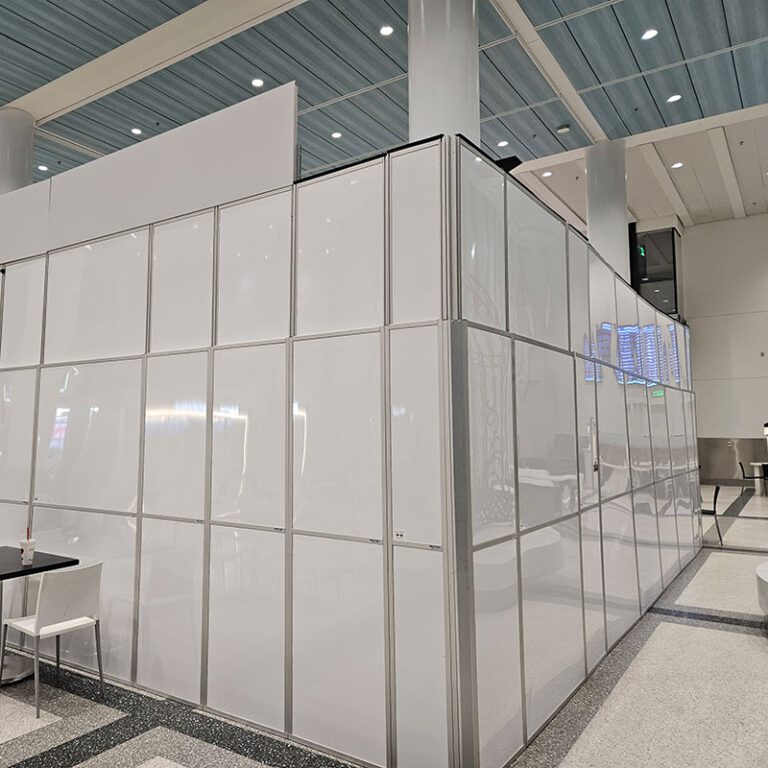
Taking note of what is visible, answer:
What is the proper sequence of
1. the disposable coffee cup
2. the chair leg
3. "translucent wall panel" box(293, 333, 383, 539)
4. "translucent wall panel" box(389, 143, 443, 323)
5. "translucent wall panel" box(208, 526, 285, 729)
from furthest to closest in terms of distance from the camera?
1. the disposable coffee cup
2. the chair leg
3. "translucent wall panel" box(208, 526, 285, 729)
4. "translucent wall panel" box(293, 333, 383, 539)
5. "translucent wall panel" box(389, 143, 443, 323)

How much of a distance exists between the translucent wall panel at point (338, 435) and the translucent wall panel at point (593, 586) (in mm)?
1910

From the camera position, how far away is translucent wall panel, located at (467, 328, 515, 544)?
3.22 meters

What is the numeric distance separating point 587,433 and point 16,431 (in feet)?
15.8

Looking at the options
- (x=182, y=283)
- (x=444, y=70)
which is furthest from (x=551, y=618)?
(x=444, y=70)

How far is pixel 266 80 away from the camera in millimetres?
7062

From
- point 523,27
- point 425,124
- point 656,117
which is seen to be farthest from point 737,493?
point 425,124

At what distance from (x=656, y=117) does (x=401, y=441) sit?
6899 millimetres

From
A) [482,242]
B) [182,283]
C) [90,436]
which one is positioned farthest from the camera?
[90,436]

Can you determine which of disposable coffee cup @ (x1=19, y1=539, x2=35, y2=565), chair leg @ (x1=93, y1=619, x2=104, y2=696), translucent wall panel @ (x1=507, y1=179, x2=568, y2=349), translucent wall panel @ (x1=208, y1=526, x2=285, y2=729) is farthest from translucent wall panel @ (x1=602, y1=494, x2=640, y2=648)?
disposable coffee cup @ (x1=19, y1=539, x2=35, y2=565)

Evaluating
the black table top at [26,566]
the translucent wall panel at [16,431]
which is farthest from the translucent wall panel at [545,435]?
the translucent wall panel at [16,431]

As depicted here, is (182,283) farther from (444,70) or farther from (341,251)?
(444,70)

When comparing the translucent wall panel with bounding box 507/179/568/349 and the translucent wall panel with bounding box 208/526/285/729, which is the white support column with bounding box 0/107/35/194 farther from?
the translucent wall panel with bounding box 507/179/568/349

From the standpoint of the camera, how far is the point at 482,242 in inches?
137

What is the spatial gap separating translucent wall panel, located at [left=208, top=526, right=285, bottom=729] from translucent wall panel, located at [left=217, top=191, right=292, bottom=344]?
4.29 ft
